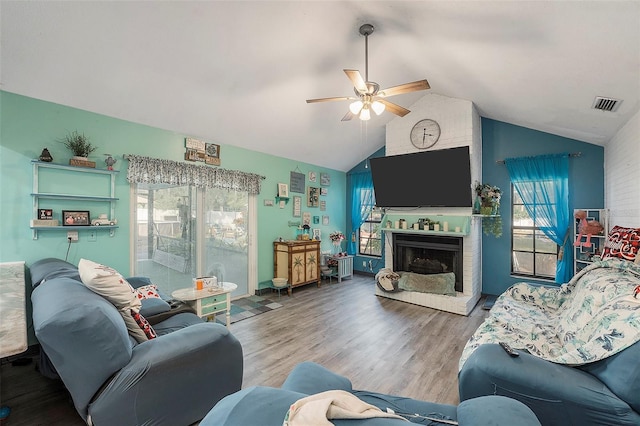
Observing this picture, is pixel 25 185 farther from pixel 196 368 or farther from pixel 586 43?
pixel 586 43

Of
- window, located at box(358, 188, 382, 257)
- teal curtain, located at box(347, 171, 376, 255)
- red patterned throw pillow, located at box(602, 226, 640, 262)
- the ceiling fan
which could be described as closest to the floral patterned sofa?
red patterned throw pillow, located at box(602, 226, 640, 262)

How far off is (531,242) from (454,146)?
1.99 meters

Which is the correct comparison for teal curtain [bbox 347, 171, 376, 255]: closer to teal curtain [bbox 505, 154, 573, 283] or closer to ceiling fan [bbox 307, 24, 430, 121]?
teal curtain [bbox 505, 154, 573, 283]

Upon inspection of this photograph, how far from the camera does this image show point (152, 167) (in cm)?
345

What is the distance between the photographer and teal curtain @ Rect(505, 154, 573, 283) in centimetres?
398

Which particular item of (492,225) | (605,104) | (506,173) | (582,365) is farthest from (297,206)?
(582,365)

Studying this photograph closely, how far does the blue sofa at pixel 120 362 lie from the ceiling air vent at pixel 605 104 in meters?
3.92

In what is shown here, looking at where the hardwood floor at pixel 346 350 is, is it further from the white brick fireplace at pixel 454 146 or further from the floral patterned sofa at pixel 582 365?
the floral patterned sofa at pixel 582 365

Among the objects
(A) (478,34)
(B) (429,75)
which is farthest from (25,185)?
(B) (429,75)

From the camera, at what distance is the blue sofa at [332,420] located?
65 centimetres

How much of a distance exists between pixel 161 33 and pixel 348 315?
12.4 feet

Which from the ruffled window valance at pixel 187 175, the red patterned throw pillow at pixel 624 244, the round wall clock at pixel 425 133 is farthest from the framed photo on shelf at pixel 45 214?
the red patterned throw pillow at pixel 624 244

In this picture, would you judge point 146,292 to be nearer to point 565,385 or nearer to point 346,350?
point 346,350

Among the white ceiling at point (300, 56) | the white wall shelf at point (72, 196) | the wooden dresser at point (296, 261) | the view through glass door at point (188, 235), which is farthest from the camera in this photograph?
the wooden dresser at point (296, 261)
